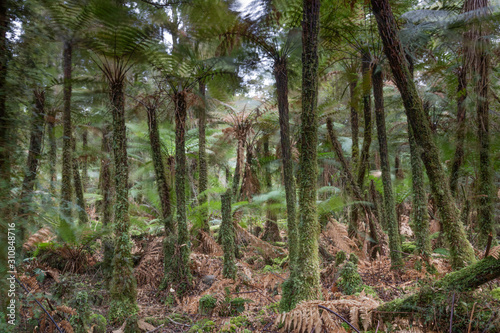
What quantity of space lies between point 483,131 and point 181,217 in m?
4.32

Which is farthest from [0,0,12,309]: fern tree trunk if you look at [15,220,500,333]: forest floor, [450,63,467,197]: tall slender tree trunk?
[450,63,467,197]: tall slender tree trunk

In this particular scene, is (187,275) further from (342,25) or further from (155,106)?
(342,25)

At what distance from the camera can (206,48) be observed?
6066 mm

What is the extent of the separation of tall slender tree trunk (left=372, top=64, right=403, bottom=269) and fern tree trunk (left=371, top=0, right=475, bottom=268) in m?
1.63

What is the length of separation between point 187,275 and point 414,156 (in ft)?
12.9

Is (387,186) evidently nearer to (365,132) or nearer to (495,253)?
(365,132)

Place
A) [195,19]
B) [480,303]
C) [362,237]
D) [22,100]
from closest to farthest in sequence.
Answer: [480,303], [22,100], [195,19], [362,237]

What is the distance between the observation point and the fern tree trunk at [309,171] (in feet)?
8.14

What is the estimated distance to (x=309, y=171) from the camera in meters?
2.66

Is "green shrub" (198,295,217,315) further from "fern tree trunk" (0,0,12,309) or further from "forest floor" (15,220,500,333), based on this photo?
"fern tree trunk" (0,0,12,309)

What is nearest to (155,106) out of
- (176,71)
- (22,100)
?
(176,71)

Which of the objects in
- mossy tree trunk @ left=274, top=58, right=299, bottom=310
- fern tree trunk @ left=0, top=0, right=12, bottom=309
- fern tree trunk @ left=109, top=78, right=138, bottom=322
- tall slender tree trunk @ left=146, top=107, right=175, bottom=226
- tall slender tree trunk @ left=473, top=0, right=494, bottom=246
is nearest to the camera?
fern tree trunk @ left=0, top=0, right=12, bottom=309

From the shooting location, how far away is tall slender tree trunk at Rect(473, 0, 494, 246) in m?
3.47

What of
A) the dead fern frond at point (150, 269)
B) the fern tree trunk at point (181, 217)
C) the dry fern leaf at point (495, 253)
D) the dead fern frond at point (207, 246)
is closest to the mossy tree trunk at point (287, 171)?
the fern tree trunk at point (181, 217)
